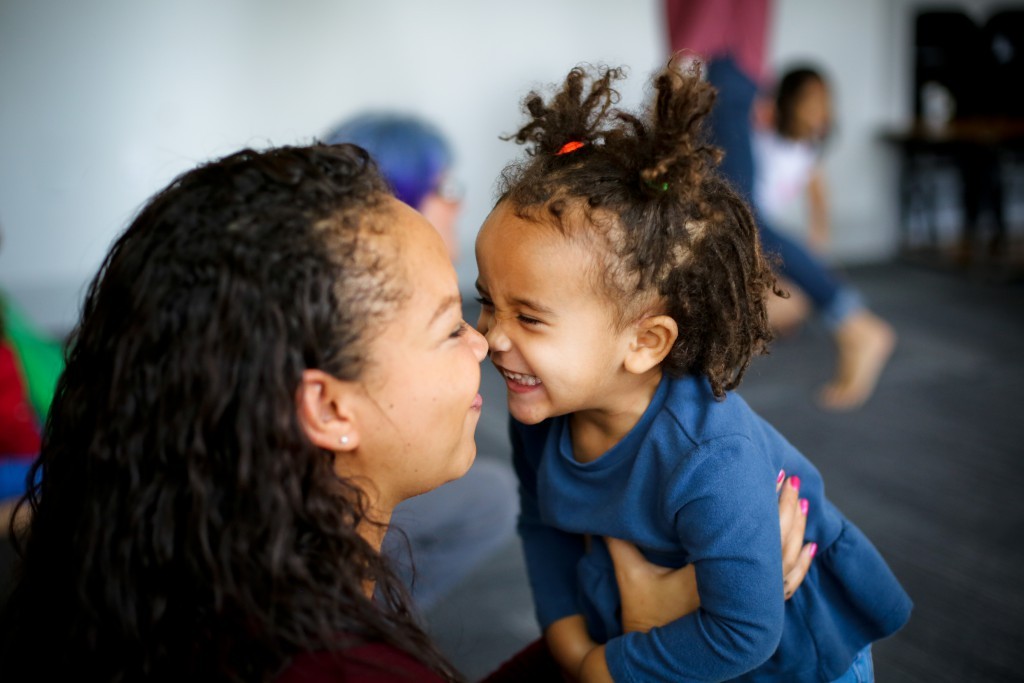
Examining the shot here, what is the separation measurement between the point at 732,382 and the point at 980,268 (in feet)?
16.5

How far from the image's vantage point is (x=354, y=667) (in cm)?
74

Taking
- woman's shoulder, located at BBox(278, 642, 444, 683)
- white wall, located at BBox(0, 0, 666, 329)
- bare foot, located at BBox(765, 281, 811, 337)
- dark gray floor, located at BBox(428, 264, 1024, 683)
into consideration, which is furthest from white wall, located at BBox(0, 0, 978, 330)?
woman's shoulder, located at BBox(278, 642, 444, 683)

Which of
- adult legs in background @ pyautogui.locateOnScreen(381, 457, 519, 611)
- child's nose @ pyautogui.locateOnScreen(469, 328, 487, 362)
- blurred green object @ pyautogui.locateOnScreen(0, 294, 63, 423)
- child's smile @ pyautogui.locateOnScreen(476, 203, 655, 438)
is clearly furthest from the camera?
blurred green object @ pyautogui.locateOnScreen(0, 294, 63, 423)

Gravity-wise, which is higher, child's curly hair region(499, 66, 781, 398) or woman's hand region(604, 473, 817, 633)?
child's curly hair region(499, 66, 781, 398)

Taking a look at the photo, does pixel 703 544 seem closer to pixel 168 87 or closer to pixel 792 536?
pixel 792 536

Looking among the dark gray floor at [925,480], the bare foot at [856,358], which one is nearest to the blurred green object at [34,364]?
the dark gray floor at [925,480]

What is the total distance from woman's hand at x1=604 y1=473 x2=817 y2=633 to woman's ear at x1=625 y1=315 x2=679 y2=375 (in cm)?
20

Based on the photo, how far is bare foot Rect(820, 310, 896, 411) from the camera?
3461mm

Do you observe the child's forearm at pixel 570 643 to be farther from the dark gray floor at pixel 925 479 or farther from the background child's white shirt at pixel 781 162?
the background child's white shirt at pixel 781 162

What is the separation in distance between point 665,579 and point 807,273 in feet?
8.45

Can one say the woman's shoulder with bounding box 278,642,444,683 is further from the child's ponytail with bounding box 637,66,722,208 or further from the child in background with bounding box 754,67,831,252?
the child in background with bounding box 754,67,831,252

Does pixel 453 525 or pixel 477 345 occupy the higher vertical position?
pixel 477 345

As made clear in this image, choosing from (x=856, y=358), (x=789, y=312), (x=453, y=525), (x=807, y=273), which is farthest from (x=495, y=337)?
(x=789, y=312)

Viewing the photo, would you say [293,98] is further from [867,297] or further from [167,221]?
[167,221]
